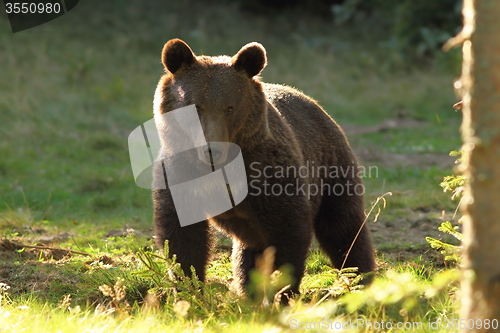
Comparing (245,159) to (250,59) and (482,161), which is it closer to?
(250,59)

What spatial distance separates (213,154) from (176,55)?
2.86ft

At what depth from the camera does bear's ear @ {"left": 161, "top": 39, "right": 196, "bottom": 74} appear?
442cm

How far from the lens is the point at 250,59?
4613 millimetres

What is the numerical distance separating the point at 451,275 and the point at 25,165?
8117 mm

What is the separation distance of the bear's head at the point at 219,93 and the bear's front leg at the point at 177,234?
0.51m

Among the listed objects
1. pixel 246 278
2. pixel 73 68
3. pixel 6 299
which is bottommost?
pixel 246 278

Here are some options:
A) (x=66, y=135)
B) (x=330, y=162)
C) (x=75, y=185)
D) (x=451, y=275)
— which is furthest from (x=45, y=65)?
(x=451, y=275)

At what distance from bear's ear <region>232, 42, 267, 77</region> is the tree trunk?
220 cm

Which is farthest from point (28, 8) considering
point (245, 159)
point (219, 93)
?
point (245, 159)

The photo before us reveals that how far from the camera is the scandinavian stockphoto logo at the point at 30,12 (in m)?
15.8

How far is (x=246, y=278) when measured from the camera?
196 inches

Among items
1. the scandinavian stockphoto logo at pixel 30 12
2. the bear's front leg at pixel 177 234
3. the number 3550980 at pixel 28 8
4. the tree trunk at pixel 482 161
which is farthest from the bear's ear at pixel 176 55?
the number 3550980 at pixel 28 8

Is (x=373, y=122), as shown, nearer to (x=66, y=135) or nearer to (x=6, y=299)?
(x=66, y=135)

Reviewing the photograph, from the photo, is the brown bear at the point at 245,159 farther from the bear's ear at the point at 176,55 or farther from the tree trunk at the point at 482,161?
the tree trunk at the point at 482,161
